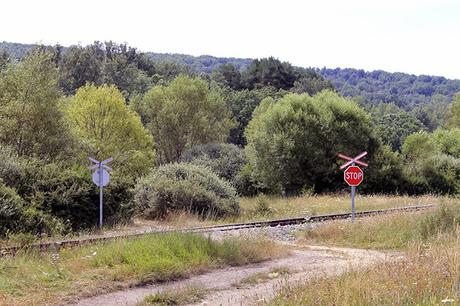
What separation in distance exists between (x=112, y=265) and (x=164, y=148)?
4848 cm

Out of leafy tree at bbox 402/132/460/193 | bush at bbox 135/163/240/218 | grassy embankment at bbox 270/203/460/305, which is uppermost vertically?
grassy embankment at bbox 270/203/460/305

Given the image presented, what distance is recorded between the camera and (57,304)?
28.6 feet

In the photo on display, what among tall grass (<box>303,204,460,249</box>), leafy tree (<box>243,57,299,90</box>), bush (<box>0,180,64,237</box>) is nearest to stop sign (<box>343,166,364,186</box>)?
tall grass (<box>303,204,460,249</box>)

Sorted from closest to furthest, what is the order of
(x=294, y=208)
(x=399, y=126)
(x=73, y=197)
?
(x=73, y=197)
(x=294, y=208)
(x=399, y=126)

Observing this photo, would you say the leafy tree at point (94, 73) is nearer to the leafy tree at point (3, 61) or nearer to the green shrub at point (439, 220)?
the leafy tree at point (3, 61)

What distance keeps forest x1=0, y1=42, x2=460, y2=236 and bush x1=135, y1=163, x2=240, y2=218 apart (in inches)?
2.3

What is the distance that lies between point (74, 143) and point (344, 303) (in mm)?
24746

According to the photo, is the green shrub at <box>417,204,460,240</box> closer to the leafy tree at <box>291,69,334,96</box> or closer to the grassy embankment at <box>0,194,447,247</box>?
the grassy embankment at <box>0,194,447,247</box>

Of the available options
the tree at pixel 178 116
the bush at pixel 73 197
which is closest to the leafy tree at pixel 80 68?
the tree at pixel 178 116

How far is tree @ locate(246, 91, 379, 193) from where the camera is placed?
43812 millimetres

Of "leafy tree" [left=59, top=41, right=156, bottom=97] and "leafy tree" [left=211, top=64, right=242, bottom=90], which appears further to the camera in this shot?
"leafy tree" [left=211, top=64, right=242, bottom=90]

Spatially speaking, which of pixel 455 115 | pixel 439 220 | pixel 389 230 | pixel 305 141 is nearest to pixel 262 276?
pixel 439 220

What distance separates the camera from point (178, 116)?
57438mm

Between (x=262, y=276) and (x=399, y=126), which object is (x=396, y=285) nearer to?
(x=262, y=276)
